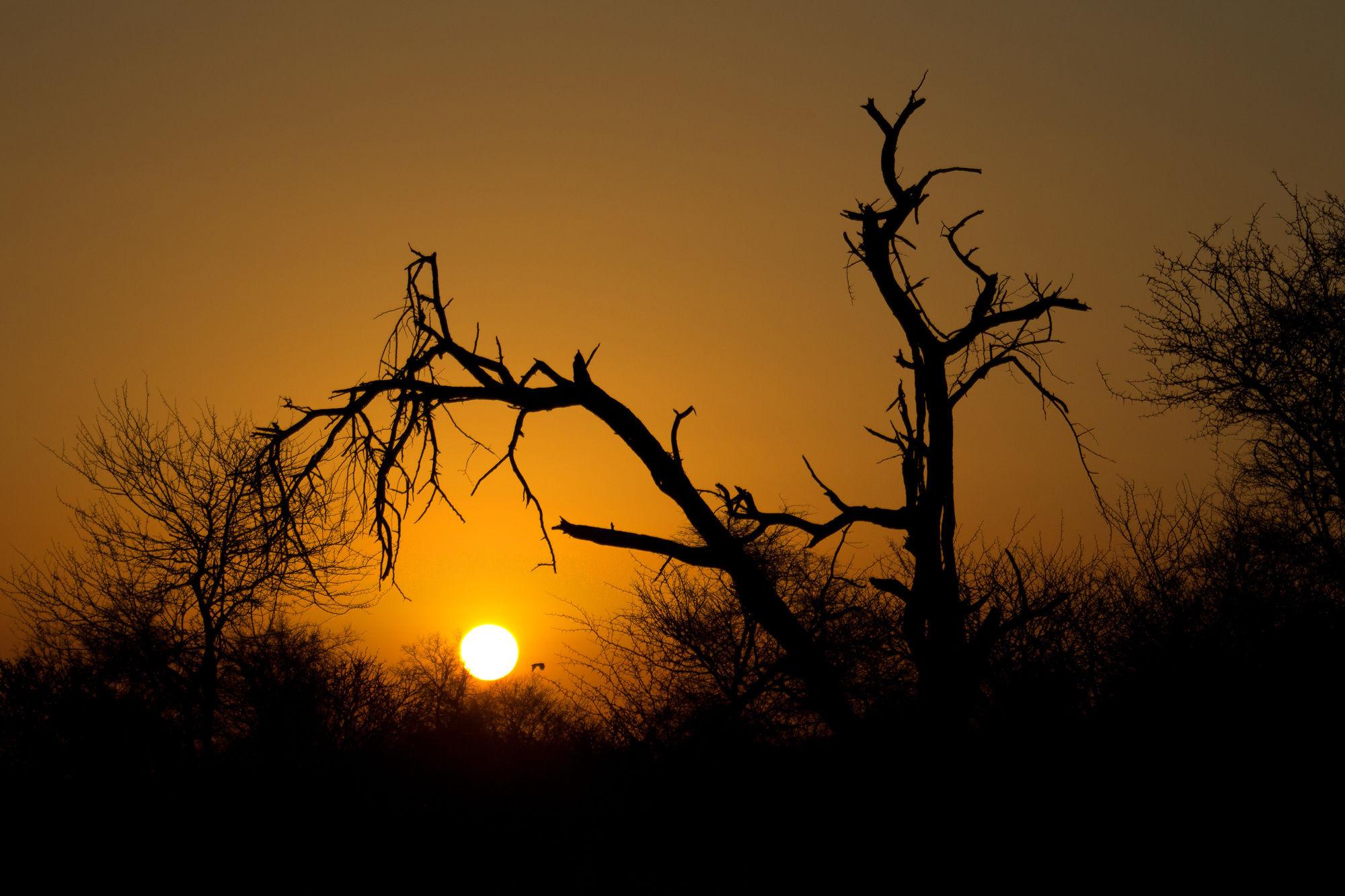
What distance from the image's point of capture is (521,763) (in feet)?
71.9

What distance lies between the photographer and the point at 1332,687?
29.1 feet

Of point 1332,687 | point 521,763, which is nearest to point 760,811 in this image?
point 1332,687

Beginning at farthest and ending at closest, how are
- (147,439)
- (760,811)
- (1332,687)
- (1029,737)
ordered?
(147,439) → (1332,687) → (760,811) → (1029,737)

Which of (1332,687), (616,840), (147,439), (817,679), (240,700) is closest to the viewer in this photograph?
(817,679)

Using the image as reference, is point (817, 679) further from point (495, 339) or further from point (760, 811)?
point (760, 811)

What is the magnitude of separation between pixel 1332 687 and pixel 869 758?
7.15 meters

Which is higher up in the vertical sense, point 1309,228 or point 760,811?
point 1309,228

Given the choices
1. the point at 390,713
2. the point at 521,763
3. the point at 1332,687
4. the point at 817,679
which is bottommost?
the point at 1332,687

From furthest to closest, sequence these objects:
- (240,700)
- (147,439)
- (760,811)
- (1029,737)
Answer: (147,439), (240,700), (760,811), (1029,737)

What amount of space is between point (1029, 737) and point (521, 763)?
17.0 m

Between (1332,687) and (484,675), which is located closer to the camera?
(1332,687)

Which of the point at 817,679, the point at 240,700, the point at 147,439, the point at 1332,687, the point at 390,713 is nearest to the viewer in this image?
the point at 817,679

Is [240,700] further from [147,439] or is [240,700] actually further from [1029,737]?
[1029,737]

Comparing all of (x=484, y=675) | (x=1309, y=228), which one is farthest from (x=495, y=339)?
(x=484, y=675)
